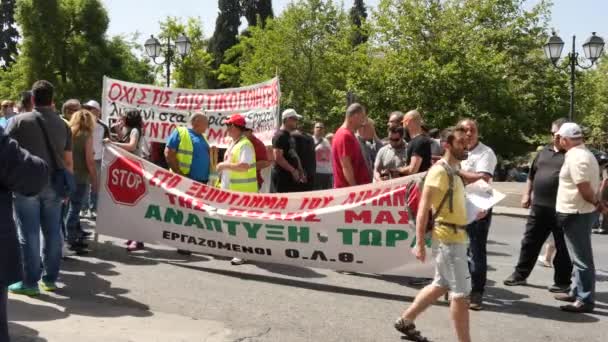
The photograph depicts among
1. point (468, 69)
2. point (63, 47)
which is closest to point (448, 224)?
point (468, 69)

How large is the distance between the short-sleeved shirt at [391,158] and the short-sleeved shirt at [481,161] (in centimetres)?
102

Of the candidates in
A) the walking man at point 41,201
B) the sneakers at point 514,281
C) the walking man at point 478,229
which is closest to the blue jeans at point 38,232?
the walking man at point 41,201

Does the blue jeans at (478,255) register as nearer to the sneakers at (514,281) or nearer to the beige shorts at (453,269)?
the sneakers at (514,281)

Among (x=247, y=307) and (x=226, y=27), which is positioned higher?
(x=226, y=27)

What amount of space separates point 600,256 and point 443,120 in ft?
63.9

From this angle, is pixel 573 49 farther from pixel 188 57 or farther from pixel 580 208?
pixel 188 57

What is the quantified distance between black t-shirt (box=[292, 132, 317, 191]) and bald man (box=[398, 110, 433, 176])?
2.04m

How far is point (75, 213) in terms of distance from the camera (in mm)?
8125

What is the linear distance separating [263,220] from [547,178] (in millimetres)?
2945

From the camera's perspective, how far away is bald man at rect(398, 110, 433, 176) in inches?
273

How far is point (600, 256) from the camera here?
10352 millimetres

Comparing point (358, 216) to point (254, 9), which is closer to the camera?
point (358, 216)

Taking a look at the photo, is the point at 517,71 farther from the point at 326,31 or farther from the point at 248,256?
the point at 248,256

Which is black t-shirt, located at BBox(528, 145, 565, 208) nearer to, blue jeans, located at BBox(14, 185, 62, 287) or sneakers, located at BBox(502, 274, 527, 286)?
sneakers, located at BBox(502, 274, 527, 286)
